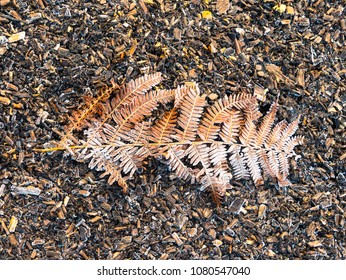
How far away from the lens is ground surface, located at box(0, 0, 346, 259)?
4.94 ft

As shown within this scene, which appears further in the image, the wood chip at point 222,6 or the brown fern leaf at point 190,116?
the wood chip at point 222,6

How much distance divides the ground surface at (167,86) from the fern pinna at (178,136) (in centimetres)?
6

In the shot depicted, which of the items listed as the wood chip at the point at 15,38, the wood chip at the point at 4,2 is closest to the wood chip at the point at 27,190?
the wood chip at the point at 15,38

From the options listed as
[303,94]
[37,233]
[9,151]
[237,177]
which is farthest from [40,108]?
[303,94]

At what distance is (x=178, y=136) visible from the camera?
4.81ft

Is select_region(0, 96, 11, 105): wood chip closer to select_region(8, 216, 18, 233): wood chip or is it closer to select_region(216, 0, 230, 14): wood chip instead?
select_region(8, 216, 18, 233): wood chip

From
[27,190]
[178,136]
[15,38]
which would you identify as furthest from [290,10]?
Result: [27,190]

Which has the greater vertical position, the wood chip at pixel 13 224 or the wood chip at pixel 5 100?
the wood chip at pixel 5 100

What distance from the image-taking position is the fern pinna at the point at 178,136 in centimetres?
146

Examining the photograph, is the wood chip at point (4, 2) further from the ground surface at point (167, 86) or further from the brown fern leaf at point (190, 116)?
the brown fern leaf at point (190, 116)

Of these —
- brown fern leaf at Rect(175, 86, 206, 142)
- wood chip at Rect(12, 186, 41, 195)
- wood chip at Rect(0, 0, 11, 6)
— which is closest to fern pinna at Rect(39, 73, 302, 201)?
brown fern leaf at Rect(175, 86, 206, 142)

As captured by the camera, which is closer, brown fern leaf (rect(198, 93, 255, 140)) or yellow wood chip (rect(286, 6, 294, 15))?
brown fern leaf (rect(198, 93, 255, 140))

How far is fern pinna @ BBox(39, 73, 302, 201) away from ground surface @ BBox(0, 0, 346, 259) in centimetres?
6

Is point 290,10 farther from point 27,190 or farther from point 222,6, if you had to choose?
point 27,190
